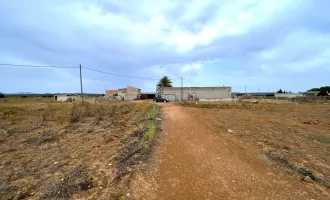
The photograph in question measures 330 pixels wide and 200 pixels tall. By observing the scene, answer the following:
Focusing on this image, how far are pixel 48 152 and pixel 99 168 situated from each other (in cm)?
303

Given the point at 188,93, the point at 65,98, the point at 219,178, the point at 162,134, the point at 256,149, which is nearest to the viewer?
the point at 219,178

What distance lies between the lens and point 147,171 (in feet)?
17.4

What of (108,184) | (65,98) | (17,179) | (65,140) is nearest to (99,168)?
(108,184)

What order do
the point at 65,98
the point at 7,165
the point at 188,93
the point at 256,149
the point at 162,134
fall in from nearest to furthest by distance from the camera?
the point at 7,165 → the point at 256,149 → the point at 162,134 → the point at 188,93 → the point at 65,98

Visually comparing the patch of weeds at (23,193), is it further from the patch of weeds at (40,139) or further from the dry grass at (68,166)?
the patch of weeds at (40,139)

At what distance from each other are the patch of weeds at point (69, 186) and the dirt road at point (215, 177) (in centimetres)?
112

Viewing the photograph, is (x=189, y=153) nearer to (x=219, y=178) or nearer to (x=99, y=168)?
(x=219, y=178)

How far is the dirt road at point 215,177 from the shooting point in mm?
4312

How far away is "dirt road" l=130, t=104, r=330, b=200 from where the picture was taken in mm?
4312

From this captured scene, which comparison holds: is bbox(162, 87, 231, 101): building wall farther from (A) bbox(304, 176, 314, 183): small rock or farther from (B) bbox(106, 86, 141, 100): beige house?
(A) bbox(304, 176, 314, 183): small rock

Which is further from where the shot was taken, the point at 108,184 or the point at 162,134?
the point at 162,134

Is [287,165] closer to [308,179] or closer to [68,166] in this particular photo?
[308,179]

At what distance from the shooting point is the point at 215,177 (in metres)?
5.05

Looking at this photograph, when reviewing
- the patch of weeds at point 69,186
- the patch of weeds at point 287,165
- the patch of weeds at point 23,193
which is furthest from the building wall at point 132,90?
the patch of weeds at point 23,193
